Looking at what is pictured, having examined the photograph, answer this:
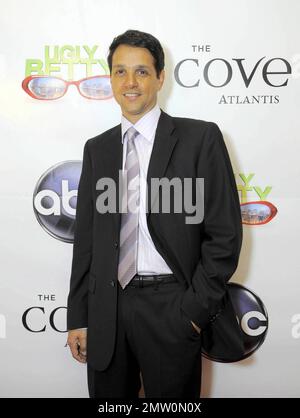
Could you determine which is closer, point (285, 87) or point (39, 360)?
point (285, 87)

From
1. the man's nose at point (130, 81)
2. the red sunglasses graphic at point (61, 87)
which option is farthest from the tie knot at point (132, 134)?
the red sunglasses graphic at point (61, 87)

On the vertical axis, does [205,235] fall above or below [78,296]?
above

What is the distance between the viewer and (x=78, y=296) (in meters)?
1.69

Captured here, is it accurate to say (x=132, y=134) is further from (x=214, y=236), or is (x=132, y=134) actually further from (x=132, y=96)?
(x=214, y=236)

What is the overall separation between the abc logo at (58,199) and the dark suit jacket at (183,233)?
13.2 inches

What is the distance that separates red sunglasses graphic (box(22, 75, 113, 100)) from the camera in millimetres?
1921

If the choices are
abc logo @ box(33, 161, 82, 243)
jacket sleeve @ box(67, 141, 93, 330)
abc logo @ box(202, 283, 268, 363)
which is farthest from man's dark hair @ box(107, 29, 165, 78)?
abc logo @ box(202, 283, 268, 363)

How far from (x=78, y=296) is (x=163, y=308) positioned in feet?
1.18

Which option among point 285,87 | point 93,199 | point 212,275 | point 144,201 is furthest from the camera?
point 285,87

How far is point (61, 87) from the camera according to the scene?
193 centimetres

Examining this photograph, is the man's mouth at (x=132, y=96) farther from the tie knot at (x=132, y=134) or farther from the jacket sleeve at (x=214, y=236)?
the jacket sleeve at (x=214, y=236)
